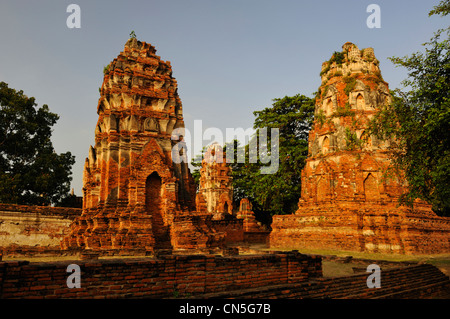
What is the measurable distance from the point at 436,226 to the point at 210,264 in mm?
14433

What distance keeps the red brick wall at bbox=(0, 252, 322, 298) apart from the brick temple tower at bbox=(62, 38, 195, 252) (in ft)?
17.7

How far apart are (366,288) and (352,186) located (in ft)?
35.1

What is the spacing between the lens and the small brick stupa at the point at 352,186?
15.4 meters

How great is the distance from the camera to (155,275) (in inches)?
224

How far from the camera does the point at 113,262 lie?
5461mm

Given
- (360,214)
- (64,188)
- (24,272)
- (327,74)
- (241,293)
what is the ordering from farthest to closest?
1. (64,188)
2. (327,74)
3. (360,214)
4. (241,293)
5. (24,272)

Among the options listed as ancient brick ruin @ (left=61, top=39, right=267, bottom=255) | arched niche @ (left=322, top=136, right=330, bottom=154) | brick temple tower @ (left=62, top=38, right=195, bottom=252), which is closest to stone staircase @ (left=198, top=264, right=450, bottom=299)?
ancient brick ruin @ (left=61, top=39, right=267, bottom=255)

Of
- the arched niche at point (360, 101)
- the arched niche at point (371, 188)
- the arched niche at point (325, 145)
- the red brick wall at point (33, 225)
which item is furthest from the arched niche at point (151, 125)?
the arched niche at point (360, 101)

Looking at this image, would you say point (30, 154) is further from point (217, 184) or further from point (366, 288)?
point (366, 288)

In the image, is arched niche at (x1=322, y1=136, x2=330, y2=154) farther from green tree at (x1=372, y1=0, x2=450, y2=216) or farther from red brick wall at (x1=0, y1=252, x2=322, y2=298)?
red brick wall at (x1=0, y1=252, x2=322, y2=298)

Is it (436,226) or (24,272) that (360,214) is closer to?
(436,226)

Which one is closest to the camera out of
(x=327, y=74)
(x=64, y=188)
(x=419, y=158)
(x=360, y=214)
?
(x=419, y=158)
